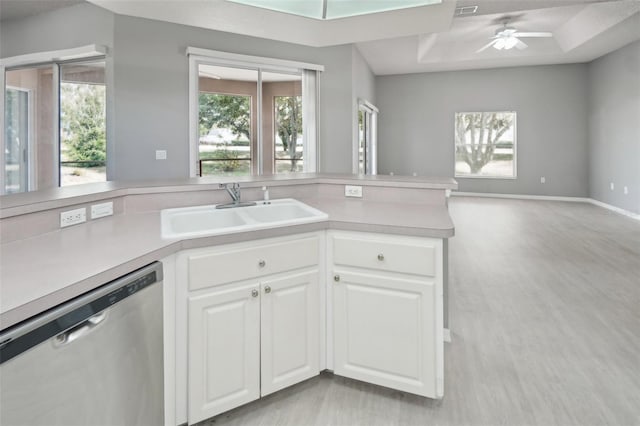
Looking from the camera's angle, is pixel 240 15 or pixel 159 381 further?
pixel 240 15

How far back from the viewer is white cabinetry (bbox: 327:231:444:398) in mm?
1598

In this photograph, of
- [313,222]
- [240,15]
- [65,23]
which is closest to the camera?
[313,222]

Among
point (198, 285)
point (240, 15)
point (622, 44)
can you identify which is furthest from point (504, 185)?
point (198, 285)

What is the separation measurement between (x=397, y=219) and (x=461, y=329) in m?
1.18

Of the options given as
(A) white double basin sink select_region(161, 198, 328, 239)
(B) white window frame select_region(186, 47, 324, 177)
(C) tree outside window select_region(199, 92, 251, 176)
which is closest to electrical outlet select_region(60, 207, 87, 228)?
(A) white double basin sink select_region(161, 198, 328, 239)

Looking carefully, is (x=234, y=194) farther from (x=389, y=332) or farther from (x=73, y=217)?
(x=389, y=332)

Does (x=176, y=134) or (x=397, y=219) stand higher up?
(x=176, y=134)

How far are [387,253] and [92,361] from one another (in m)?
1.10

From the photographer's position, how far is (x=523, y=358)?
2.11 m

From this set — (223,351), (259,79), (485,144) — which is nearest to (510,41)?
(485,144)

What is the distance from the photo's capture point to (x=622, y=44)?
22.3ft

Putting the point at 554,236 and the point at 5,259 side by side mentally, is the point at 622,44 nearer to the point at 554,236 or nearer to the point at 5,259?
the point at 554,236

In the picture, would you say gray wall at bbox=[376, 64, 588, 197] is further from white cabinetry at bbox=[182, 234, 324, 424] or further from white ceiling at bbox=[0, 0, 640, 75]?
white cabinetry at bbox=[182, 234, 324, 424]

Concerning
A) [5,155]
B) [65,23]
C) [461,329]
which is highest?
[65,23]
